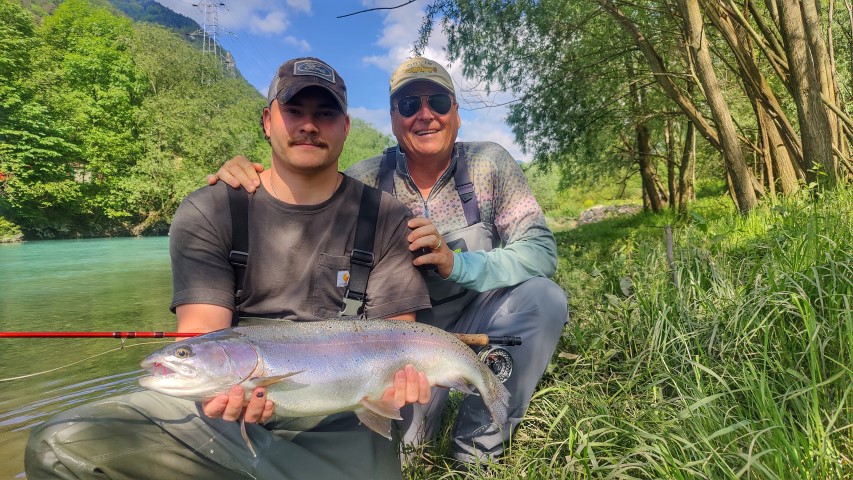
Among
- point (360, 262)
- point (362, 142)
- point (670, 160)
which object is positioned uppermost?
point (362, 142)

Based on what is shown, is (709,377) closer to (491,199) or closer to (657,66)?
(491,199)

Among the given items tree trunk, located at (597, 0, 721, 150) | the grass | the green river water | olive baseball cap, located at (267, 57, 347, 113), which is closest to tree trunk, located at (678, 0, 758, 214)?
tree trunk, located at (597, 0, 721, 150)

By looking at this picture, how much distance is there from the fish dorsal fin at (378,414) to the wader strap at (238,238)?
838 mm

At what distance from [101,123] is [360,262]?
45043mm

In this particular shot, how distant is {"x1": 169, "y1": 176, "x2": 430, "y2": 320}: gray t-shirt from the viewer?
263 cm

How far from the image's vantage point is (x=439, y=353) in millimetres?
2549

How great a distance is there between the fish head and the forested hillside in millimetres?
34414

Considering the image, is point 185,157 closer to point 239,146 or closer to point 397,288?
point 239,146

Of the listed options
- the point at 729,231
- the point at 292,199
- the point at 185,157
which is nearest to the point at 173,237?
the point at 292,199

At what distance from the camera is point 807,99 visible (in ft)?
19.8

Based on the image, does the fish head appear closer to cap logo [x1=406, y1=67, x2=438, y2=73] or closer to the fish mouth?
the fish mouth

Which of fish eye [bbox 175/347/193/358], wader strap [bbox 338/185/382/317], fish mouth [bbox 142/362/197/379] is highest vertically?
wader strap [bbox 338/185/382/317]

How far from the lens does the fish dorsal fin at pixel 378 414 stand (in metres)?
2.41

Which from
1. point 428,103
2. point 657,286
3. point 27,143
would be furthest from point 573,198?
point 428,103
